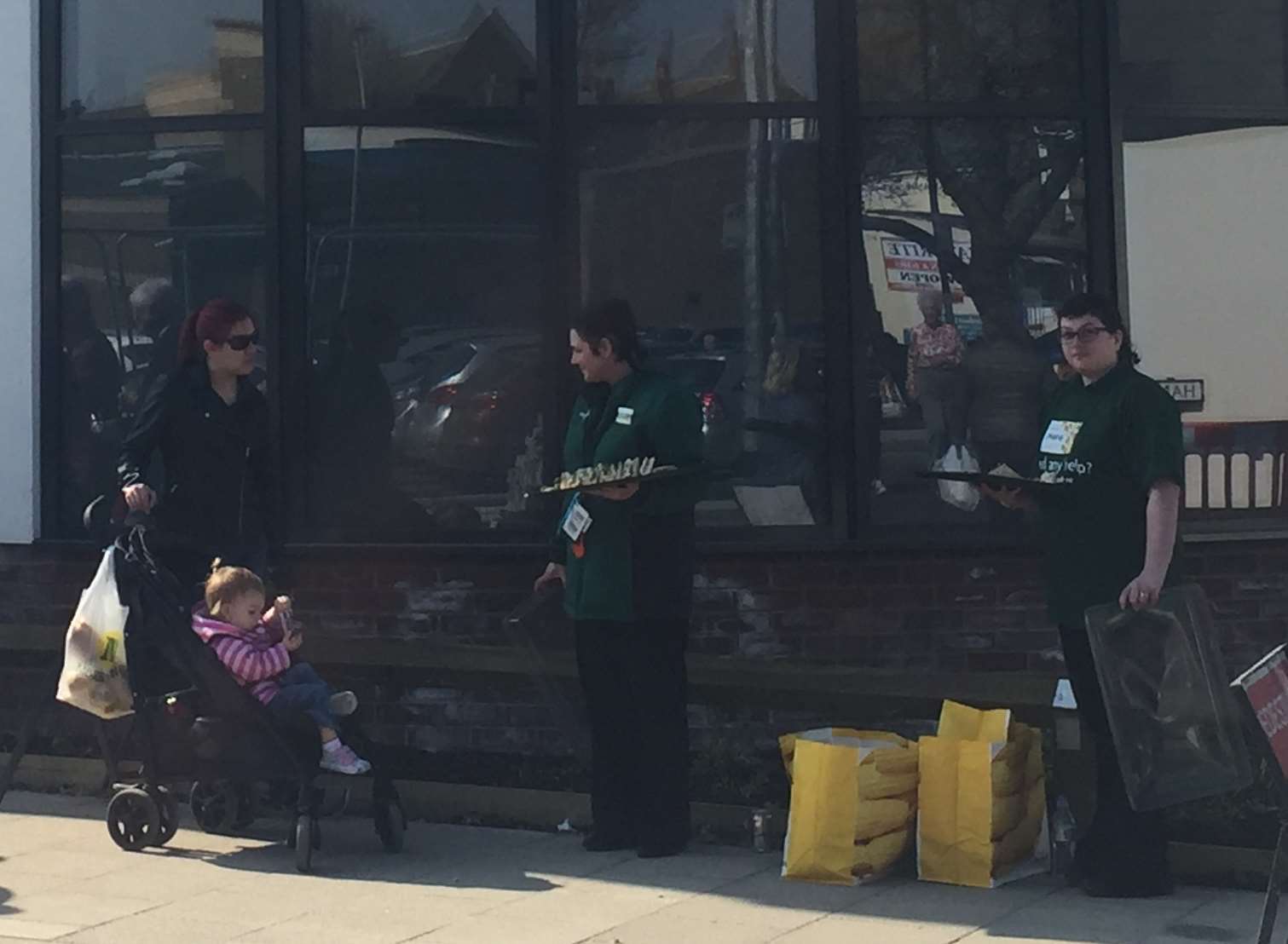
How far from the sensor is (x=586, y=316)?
734 cm

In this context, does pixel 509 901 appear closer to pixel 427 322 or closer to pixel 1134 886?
pixel 1134 886

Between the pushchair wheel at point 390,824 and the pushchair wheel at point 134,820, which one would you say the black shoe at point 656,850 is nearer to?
the pushchair wheel at point 390,824

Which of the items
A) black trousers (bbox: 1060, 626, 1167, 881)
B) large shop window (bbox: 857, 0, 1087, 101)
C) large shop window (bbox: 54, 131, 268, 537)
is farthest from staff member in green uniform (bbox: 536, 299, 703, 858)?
large shop window (bbox: 54, 131, 268, 537)

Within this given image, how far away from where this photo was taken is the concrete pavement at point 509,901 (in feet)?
20.8

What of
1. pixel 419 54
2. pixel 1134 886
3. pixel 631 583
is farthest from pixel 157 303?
pixel 1134 886

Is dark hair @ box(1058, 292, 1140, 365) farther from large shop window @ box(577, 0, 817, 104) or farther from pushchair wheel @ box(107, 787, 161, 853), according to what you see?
pushchair wheel @ box(107, 787, 161, 853)

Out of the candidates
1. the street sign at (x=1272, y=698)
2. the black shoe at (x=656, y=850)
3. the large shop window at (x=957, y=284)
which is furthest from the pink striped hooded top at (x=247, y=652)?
the street sign at (x=1272, y=698)

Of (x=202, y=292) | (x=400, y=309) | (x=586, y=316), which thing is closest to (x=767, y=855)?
(x=586, y=316)

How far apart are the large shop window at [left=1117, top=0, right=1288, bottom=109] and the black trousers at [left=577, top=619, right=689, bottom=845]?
10.4 feet

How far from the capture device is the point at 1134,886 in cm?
673

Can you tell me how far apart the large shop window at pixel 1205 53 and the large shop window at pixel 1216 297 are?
13cm

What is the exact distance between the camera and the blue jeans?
7.30 m

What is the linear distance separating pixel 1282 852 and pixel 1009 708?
7.72ft

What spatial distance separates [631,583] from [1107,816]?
1.73 metres
